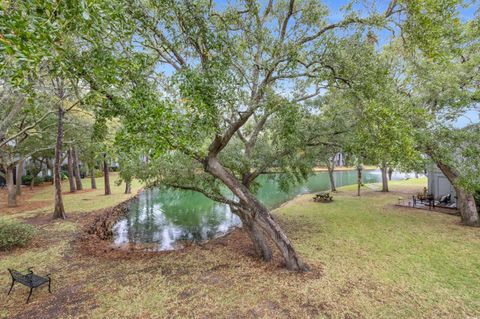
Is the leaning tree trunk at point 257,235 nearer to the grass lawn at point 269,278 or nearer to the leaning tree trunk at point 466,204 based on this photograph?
the grass lawn at point 269,278

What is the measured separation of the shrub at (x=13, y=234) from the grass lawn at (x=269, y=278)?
306 millimetres

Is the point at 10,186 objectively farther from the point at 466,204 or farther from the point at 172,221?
the point at 466,204

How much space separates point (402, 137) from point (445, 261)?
177 inches

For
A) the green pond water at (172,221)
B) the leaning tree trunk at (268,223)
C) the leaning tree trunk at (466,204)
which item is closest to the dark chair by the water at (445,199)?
the leaning tree trunk at (466,204)

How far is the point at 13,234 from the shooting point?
26.0 ft

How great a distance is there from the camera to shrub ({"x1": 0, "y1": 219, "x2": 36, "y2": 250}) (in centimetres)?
767

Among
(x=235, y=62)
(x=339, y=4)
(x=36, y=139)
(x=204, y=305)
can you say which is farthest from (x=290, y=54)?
(x=36, y=139)

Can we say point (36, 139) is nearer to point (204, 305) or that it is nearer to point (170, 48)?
point (170, 48)

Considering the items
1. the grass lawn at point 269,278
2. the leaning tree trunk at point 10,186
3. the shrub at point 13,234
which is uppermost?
the leaning tree trunk at point 10,186

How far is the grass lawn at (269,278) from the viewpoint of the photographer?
4.84m

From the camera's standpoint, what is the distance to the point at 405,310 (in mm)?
4730

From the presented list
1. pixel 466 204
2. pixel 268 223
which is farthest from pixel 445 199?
pixel 268 223

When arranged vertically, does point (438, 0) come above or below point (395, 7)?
below

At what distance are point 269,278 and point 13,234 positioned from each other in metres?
8.25
